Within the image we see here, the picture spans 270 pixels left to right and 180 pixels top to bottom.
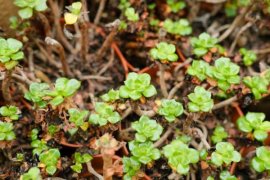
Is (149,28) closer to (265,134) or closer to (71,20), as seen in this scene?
(71,20)

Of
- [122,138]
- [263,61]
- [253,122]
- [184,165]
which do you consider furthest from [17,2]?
[263,61]

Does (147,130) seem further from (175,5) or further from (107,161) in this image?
(175,5)

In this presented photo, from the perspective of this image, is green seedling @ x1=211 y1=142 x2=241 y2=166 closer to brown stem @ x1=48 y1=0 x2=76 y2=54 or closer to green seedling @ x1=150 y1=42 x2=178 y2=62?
green seedling @ x1=150 y1=42 x2=178 y2=62

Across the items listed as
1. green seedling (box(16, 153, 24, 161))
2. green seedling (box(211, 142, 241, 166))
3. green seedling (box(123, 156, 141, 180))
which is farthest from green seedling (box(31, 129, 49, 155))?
green seedling (box(211, 142, 241, 166))

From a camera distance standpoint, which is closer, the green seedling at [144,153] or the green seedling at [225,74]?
the green seedling at [144,153]

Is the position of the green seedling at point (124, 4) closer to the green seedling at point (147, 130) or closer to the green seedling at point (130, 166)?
the green seedling at point (147, 130)

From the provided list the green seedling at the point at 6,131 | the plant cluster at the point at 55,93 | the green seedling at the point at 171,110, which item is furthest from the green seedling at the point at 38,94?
the green seedling at the point at 171,110
